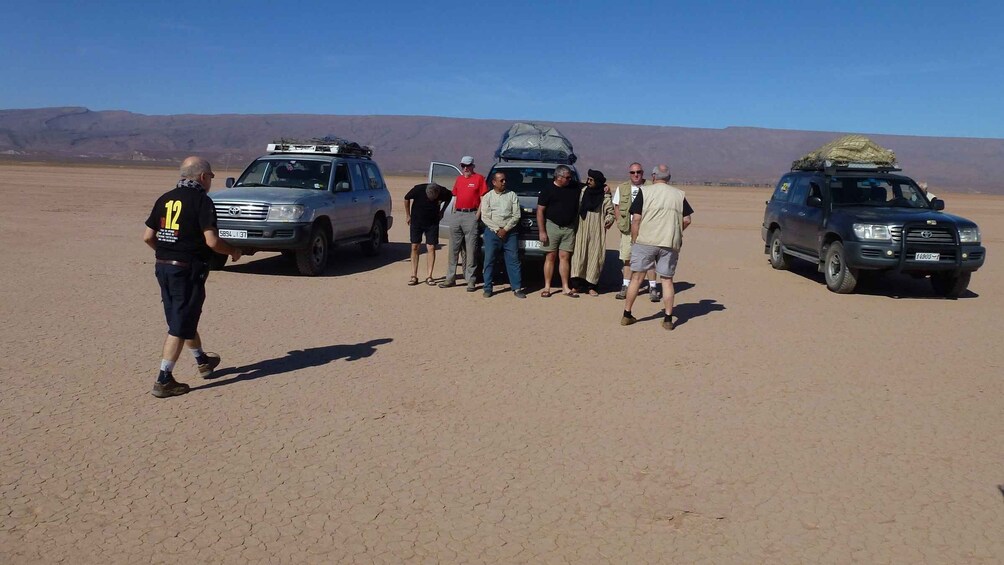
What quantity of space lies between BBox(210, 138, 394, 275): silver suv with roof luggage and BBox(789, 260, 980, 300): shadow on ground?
25.3 ft

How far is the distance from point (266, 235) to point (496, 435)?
7.26m

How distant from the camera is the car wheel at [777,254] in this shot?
14.4 meters

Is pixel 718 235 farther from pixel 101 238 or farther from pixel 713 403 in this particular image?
pixel 713 403

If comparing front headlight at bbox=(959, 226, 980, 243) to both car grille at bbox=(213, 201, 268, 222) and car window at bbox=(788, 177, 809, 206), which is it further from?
car grille at bbox=(213, 201, 268, 222)

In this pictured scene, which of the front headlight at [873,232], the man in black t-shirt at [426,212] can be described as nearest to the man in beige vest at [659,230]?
the man in black t-shirt at [426,212]

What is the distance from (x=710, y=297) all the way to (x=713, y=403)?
5257 millimetres

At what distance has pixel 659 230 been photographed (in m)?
8.62

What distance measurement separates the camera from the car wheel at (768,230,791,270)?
14367 millimetres

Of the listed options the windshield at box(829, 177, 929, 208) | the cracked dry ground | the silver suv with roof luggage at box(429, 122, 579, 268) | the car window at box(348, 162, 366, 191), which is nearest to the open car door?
the silver suv with roof luggage at box(429, 122, 579, 268)

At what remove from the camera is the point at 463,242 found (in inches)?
458

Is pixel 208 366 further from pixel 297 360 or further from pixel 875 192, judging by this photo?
pixel 875 192

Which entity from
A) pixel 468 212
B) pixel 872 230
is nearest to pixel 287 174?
pixel 468 212

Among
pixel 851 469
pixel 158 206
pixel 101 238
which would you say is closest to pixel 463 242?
pixel 158 206

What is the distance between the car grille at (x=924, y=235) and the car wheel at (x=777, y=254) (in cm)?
303
